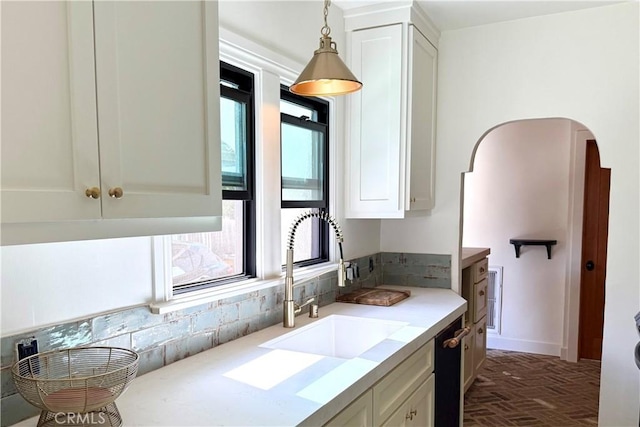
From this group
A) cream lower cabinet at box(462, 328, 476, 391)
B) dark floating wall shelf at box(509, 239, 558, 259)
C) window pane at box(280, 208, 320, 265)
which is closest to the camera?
window pane at box(280, 208, 320, 265)

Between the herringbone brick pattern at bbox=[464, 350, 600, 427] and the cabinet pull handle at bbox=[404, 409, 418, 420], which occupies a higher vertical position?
the cabinet pull handle at bbox=[404, 409, 418, 420]

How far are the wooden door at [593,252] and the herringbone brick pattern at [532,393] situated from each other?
0.31 metres

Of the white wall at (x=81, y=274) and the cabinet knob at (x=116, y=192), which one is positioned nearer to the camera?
the cabinet knob at (x=116, y=192)

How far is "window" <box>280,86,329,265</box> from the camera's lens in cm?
244

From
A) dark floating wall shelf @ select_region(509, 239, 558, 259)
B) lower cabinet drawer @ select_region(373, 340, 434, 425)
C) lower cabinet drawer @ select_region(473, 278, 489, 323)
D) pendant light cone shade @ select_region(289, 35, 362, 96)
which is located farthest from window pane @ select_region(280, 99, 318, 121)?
dark floating wall shelf @ select_region(509, 239, 558, 259)

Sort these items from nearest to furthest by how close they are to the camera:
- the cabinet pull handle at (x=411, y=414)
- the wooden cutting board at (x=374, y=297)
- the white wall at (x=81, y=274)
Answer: the white wall at (x=81, y=274)
the cabinet pull handle at (x=411, y=414)
the wooden cutting board at (x=374, y=297)

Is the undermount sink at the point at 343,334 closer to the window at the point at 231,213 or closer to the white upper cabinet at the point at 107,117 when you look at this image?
the window at the point at 231,213

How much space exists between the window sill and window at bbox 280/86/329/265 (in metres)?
0.14

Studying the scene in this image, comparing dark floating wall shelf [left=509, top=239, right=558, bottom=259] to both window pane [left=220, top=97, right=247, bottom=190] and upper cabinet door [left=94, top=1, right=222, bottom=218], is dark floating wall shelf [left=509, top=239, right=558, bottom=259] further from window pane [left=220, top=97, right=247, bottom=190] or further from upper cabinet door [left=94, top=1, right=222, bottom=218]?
upper cabinet door [left=94, top=1, right=222, bottom=218]

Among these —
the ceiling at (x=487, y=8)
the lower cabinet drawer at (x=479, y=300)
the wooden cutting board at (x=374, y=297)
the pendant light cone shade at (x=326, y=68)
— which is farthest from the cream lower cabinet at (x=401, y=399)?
the ceiling at (x=487, y=8)

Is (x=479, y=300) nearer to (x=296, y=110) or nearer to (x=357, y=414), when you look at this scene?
(x=296, y=110)

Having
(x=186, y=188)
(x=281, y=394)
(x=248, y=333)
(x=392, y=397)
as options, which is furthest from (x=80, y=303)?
(x=392, y=397)

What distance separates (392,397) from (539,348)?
3.41 meters

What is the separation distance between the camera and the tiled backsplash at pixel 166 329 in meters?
1.21
